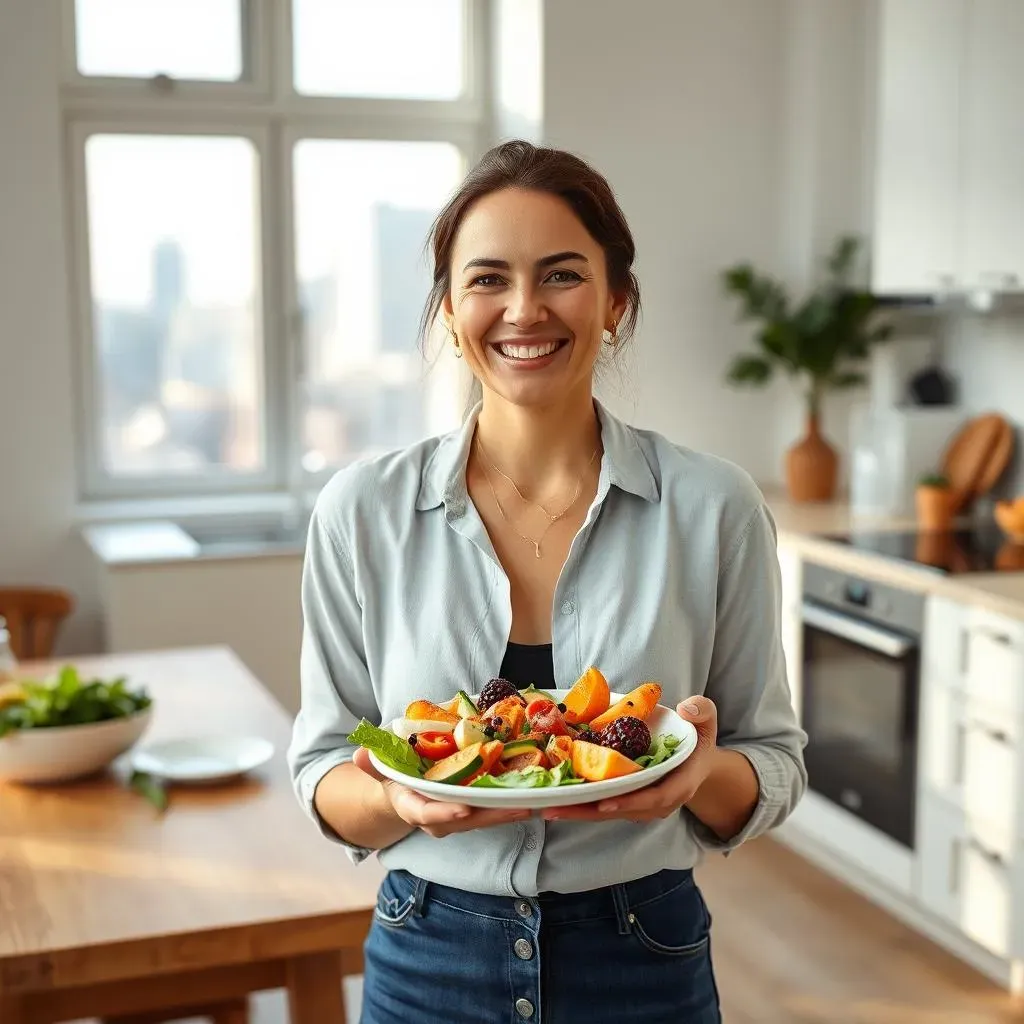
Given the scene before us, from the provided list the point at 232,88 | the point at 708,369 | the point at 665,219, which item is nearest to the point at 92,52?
the point at 232,88

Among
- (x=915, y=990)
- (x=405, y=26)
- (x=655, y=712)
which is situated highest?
(x=405, y=26)

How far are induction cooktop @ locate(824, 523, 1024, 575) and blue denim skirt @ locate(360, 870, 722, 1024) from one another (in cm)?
211

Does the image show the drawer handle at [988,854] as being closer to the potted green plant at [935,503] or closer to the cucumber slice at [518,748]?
the potted green plant at [935,503]

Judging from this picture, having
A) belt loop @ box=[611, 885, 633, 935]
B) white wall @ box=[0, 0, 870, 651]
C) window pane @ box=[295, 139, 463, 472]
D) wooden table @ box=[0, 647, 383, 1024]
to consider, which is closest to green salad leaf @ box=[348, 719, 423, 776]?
belt loop @ box=[611, 885, 633, 935]

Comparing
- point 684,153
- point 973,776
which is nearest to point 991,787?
point 973,776

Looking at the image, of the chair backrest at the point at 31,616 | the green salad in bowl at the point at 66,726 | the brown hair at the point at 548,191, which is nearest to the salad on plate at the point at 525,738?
the brown hair at the point at 548,191

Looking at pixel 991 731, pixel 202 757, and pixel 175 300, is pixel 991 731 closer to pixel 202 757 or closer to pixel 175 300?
pixel 202 757

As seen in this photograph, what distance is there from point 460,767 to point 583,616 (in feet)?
0.78

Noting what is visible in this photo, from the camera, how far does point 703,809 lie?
1.32m

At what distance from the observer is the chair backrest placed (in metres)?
3.80

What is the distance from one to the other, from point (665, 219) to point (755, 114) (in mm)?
490

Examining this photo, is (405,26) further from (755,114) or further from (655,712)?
(655,712)

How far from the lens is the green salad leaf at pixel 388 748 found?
1.18 metres

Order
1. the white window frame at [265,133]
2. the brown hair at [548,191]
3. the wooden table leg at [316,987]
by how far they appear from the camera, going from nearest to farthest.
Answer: the brown hair at [548,191]
the wooden table leg at [316,987]
the white window frame at [265,133]
